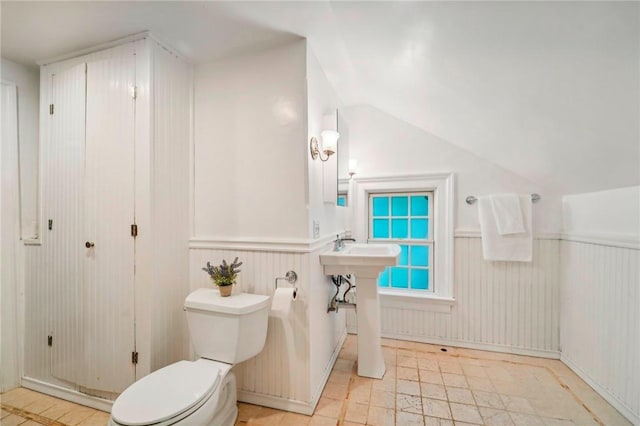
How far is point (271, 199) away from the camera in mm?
1693

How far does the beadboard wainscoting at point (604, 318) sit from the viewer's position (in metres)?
1.54

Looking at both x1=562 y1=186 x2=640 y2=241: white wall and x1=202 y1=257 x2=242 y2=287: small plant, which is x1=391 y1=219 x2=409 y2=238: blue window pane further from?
x1=202 y1=257 x2=242 y2=287: small plant

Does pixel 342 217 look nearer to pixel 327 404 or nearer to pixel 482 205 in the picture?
pixel 482 205

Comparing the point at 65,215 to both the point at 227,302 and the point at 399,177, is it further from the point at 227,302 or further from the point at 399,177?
the point at 399,177

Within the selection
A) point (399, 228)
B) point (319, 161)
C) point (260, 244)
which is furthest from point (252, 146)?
point (399, 228)

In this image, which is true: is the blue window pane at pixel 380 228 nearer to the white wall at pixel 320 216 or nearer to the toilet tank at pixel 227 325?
the white wall at pixel 320 216

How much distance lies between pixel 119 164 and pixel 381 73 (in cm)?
186

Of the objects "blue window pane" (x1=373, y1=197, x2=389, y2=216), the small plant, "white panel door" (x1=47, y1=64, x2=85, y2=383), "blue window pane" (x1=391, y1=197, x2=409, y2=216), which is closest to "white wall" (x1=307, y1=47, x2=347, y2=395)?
the small plant

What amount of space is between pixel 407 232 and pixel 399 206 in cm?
28

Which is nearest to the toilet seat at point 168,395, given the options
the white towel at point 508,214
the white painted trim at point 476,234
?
the white painted trim at point 476,234

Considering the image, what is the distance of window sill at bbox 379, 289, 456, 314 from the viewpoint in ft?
8.04

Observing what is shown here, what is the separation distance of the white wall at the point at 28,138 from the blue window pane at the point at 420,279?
3.20m

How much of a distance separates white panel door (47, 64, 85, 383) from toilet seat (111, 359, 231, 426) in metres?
0.91

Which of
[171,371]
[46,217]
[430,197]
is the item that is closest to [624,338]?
[430,197]
